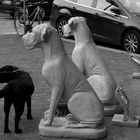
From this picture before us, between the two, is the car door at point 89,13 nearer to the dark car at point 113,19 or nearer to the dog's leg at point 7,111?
the dark car at point 113,19

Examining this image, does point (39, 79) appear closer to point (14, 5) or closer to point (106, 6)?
point (106, 6)

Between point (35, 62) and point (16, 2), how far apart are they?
10208 mm

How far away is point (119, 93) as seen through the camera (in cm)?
728

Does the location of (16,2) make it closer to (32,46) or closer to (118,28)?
(118,28)

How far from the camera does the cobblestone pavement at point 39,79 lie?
23.4 feet

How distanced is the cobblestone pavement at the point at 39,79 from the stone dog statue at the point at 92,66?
285 mm

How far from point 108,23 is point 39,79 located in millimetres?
4599

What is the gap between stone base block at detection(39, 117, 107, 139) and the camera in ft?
22.4

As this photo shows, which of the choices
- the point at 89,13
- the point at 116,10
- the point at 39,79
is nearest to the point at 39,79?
the point at 39,79

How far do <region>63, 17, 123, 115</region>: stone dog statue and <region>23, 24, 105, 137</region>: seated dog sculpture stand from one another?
0.97 meters

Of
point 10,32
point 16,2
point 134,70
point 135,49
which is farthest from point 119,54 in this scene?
point 16,2

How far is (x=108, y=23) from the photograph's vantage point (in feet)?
47.8

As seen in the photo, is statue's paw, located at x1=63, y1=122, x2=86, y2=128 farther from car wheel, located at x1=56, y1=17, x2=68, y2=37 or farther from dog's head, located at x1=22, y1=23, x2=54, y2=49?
car wheel, located at x1=56, y1=17, x2=68, y2=37

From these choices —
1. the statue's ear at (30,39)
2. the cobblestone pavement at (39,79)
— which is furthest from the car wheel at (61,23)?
the statue's ear at (30,39)
